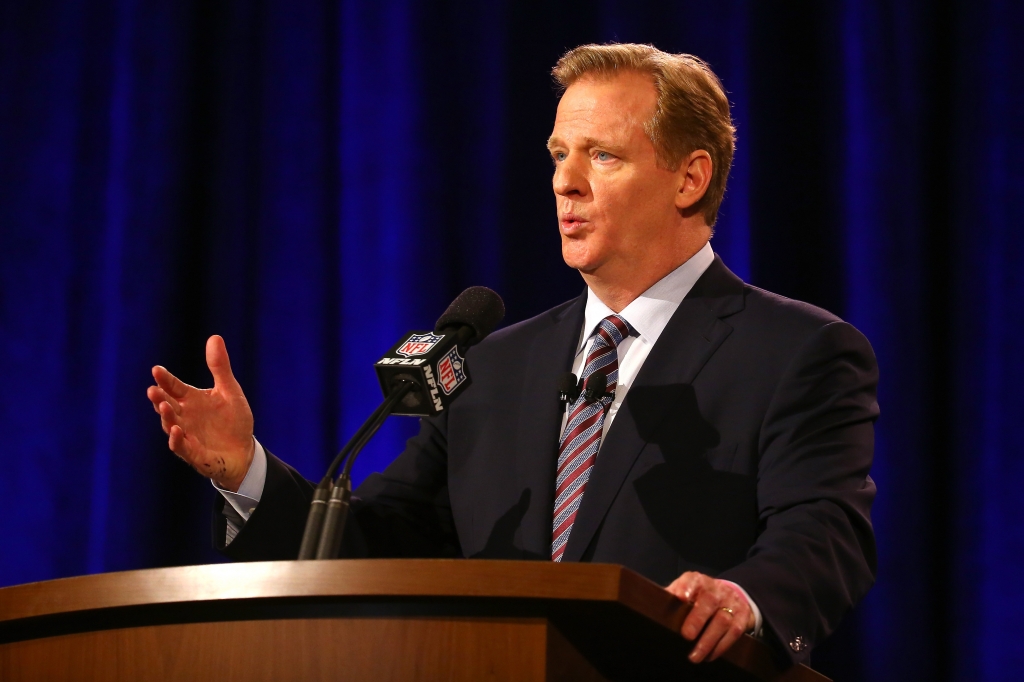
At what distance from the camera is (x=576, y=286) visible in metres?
2.93

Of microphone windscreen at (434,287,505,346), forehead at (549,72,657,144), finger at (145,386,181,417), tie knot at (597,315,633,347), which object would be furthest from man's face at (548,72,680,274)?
finger at (145,386,181,417)

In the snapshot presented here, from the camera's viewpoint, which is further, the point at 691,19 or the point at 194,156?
the point at 194,156

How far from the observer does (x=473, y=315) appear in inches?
59.6

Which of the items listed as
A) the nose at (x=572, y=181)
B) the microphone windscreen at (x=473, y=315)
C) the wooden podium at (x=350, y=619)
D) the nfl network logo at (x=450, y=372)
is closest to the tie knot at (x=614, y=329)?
the nose at (x=572, y=181)

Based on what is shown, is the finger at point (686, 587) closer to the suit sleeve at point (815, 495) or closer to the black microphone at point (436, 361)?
the suit sleeve at point (815, 495)

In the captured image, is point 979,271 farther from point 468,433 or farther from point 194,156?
point 194,156

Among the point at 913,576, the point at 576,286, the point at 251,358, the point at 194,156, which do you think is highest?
the point at 194,156

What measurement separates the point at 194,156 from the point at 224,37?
1.18 ft

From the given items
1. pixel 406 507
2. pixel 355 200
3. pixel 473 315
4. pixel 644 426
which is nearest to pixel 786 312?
pixel 644 426

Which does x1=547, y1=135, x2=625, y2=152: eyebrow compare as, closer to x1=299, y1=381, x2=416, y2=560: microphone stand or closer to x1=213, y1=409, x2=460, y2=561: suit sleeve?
x1=213, y1=409, x2=460, y2=561: suit sleeve

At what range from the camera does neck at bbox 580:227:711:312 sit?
213 centimetres

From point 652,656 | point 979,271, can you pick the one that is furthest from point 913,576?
point 652,656

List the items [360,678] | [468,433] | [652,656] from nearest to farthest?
1. [360,678]
2. [652,656]
3. [468,433]

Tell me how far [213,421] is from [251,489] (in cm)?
13
